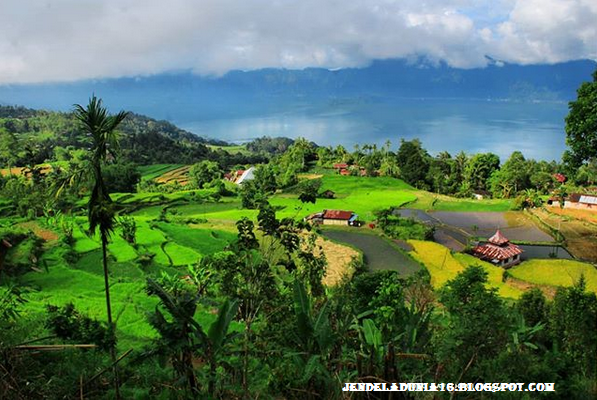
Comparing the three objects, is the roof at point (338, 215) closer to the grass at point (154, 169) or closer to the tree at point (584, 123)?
the tree at point (584, 123)

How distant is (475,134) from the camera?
116312mm

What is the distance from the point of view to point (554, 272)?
1831cm

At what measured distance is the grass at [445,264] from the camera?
54.0 ft

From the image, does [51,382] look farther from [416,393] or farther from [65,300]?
[65,300]

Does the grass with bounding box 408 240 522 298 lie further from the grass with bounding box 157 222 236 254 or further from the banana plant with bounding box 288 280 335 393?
the banana plant with bounding box 288 280 335 393

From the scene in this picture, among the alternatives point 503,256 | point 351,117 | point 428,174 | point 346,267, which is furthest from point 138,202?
point 351,117

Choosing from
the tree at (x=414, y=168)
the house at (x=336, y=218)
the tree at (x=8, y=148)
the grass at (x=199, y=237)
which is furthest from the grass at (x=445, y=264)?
the tree at (x=8, y=148)

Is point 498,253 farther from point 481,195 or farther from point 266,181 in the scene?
point 266,181

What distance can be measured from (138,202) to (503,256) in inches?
935

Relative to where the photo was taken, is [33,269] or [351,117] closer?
[33,269]

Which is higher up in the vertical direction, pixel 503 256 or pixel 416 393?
pixel 416 393

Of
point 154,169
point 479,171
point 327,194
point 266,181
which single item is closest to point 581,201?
point 479,171

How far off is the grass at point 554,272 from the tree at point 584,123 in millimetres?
7980

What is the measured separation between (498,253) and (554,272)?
2.25 meters
